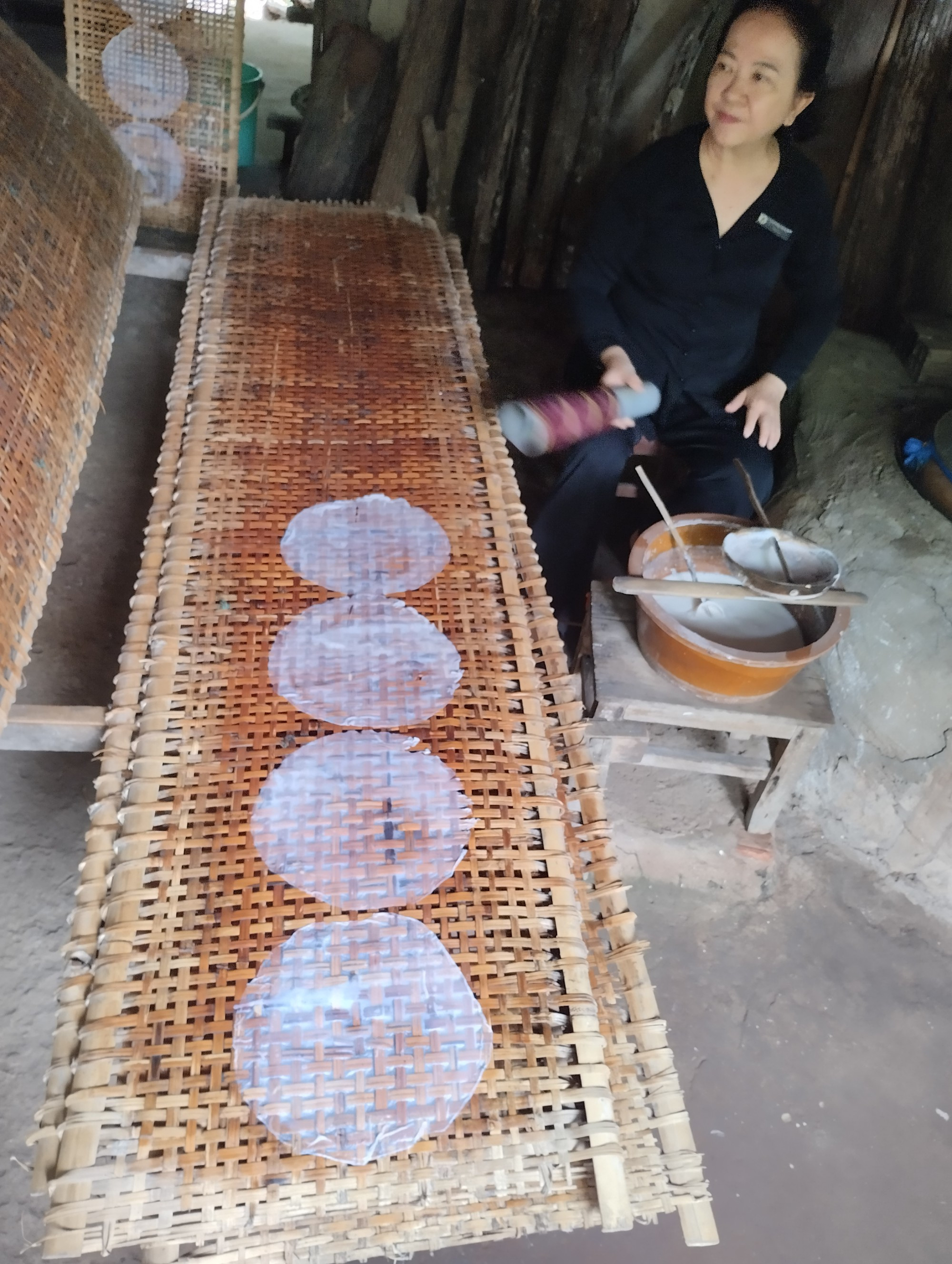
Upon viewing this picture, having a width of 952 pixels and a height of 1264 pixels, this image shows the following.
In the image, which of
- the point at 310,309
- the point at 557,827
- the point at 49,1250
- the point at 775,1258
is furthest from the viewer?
the point at 310,309

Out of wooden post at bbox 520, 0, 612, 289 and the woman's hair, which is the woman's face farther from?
wooden post at bbox 520, 0, 612, 289

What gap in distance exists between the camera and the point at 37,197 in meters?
1.76

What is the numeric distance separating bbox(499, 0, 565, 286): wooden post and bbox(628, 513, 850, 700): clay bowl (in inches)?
75.8

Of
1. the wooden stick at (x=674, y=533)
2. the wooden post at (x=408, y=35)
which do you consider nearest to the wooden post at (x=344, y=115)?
the wooden post at (x=408, y=35)

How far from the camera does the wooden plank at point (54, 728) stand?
134 cm

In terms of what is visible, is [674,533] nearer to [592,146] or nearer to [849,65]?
[849,65]

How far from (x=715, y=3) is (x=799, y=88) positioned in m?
1.32

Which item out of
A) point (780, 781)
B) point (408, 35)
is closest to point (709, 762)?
point (780, 781)

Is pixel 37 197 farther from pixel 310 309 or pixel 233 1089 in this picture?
pixel 233 1089

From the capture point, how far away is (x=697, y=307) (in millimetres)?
2170

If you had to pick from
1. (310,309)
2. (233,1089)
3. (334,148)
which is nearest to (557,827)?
(233,1089)

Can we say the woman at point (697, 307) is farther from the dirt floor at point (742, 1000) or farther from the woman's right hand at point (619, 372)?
the dirt floor at point (742, 1000)

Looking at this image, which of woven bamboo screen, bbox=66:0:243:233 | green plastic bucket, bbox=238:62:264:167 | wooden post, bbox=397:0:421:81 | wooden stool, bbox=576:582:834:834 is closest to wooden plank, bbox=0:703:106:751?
wooden stool, bbox=576:582:834:834

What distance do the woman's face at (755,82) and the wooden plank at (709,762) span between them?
53.5 inches
